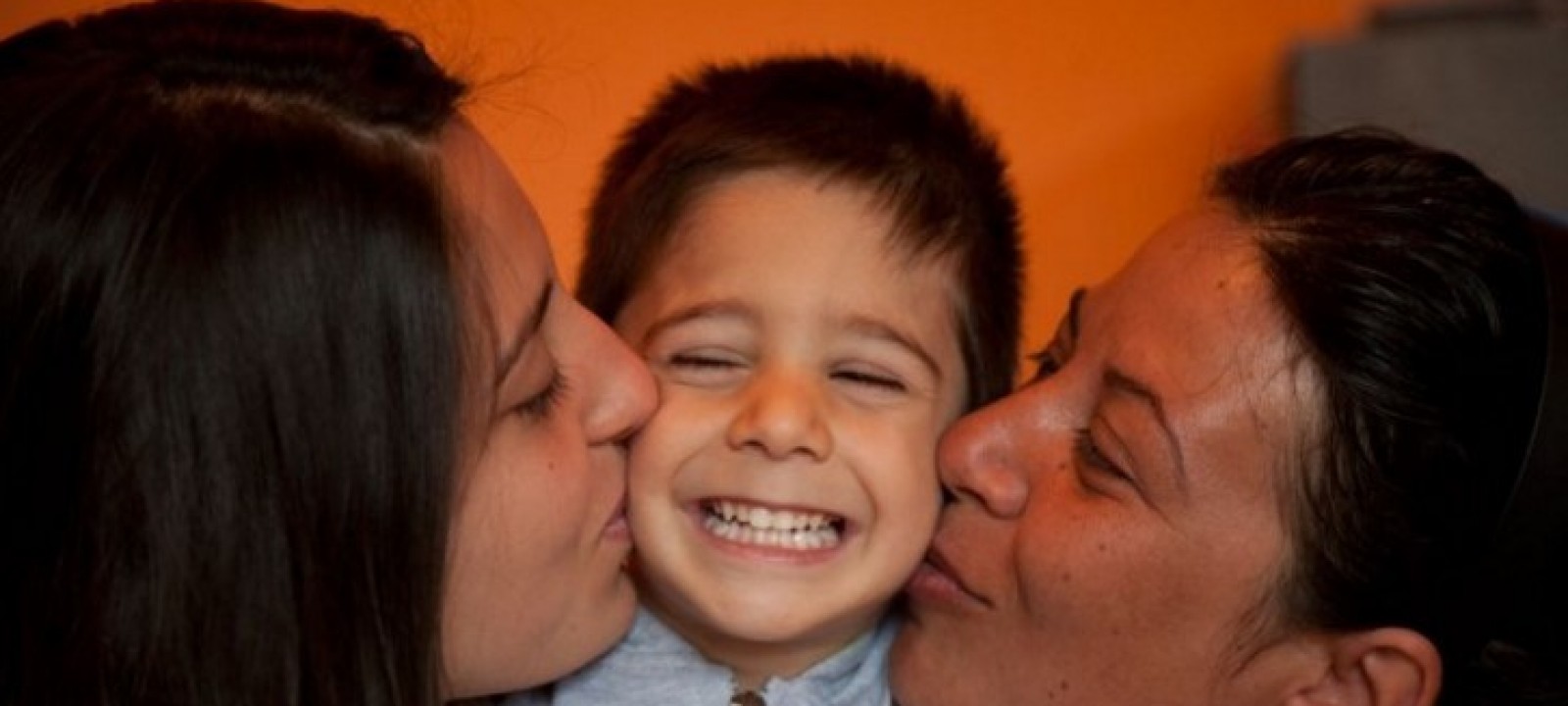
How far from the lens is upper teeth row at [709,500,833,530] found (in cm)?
116

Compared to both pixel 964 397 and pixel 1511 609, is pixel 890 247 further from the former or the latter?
pixel 1511 609

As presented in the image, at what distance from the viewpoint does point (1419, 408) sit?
102 cm

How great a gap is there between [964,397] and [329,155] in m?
0.64

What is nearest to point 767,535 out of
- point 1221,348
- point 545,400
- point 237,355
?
point 545,400

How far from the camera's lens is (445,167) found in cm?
91

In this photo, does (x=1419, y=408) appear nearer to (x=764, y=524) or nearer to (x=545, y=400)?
(x=764, y=524)

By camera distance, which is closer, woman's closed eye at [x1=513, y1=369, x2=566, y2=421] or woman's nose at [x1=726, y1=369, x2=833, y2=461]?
woman's closed eye at [x1=513, y1=369, x2=566, y2=421]

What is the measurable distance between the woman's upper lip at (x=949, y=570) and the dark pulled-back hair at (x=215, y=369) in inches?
18.3

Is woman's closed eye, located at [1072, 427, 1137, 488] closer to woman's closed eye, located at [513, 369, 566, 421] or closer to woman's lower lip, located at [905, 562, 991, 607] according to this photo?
woman's lower lip, located at [905, 562, 991, 607]

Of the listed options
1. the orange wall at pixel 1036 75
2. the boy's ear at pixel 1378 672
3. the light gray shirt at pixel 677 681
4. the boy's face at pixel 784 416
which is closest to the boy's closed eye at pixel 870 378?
the boy's face at pixel 784 416

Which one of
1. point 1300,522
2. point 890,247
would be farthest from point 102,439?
point 1300,522

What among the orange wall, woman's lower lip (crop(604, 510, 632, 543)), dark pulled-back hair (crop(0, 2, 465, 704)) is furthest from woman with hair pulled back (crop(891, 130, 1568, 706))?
the orange wall

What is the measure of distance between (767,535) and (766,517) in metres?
0.01

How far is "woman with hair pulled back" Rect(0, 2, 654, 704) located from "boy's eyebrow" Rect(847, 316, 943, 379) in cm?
32
